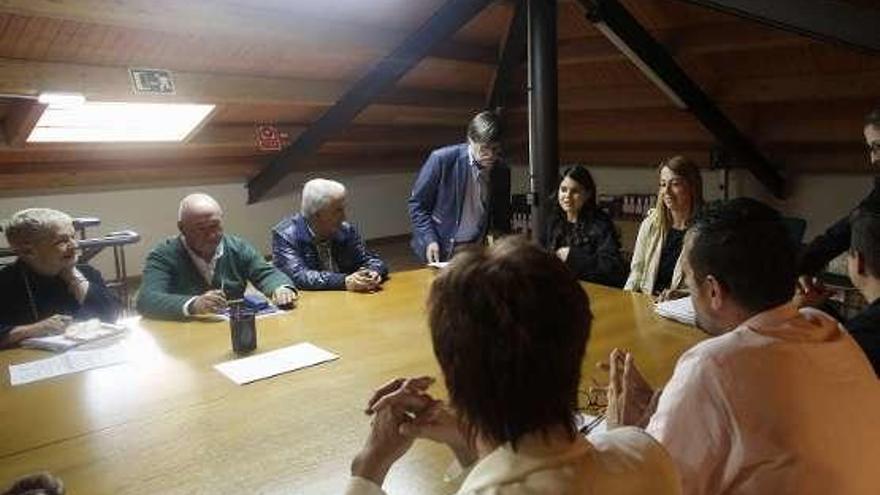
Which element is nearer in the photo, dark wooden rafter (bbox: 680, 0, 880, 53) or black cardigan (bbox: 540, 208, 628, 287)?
dark wooden rafter (bbox: 680, 0, 880, 53)

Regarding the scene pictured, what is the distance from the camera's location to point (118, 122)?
176 inches

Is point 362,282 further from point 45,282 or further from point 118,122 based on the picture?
point 118,122

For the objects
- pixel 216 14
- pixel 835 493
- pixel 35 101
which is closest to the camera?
pixel 835 493

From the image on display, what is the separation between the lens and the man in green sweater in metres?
2.37

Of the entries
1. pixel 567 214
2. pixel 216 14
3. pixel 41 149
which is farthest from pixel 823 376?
pixel 41 149

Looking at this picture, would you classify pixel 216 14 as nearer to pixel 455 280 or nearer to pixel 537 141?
pixel 537 141

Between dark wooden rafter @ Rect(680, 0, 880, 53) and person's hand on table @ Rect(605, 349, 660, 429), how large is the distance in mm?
2043

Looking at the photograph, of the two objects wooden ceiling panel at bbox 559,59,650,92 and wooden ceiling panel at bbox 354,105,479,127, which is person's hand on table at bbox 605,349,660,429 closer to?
wooden ceiling panel at bbox 559,59,650,92

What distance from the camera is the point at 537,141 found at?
3465mm

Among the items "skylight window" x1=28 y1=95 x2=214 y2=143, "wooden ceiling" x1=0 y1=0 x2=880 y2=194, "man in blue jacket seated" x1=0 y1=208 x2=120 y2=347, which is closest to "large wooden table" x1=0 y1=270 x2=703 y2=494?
"man in blue jacket seated" x1=0 y1=208 x2=120 y2=347

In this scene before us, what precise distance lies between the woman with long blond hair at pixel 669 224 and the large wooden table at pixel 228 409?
596mm

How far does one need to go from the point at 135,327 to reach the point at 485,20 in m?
3.10

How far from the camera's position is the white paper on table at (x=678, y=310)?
6.89 ft

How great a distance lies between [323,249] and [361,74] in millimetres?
1847
